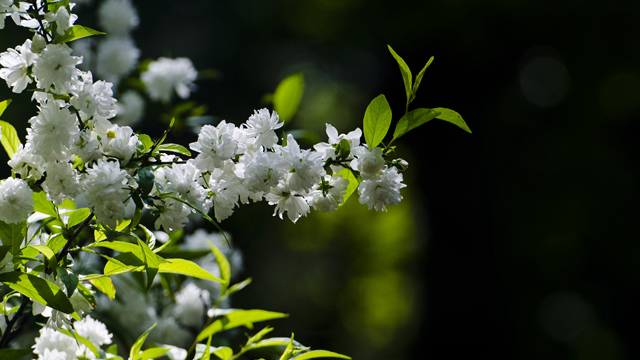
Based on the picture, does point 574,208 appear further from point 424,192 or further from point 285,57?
point 285,57

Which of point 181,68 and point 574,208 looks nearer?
point 181,68

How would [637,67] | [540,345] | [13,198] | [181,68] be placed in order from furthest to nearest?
1. [540,345]
2. [637,67]
3. [181,68]
4. [13,198]

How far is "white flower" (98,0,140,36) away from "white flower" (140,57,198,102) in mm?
92

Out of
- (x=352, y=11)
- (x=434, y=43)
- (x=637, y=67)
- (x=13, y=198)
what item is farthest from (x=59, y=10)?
(x=637, y=67)

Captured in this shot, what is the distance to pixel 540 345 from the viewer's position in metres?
5.11

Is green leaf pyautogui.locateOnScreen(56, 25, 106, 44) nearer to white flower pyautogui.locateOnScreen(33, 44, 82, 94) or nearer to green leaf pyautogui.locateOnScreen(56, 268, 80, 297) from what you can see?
white flower pyautogui.locateOnScreen(33, 44, 82, 94)

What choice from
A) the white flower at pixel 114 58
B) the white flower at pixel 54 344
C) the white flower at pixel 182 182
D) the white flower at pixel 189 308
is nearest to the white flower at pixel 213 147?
the white flower at pixel 182 182

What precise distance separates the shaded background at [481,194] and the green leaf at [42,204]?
4234 millimetres

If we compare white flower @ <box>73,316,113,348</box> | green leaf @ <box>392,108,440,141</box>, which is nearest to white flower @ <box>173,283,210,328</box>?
white flower @ <box>73,316,113,348</box>

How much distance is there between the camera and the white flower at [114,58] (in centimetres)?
100

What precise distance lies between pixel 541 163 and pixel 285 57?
2722 mm

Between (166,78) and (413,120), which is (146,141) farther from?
(166,78)

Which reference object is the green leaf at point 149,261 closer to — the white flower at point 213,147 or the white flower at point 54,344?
the white flower at point 213,147

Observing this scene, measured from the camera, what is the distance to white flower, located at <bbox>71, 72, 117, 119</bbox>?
A: 0.36m
